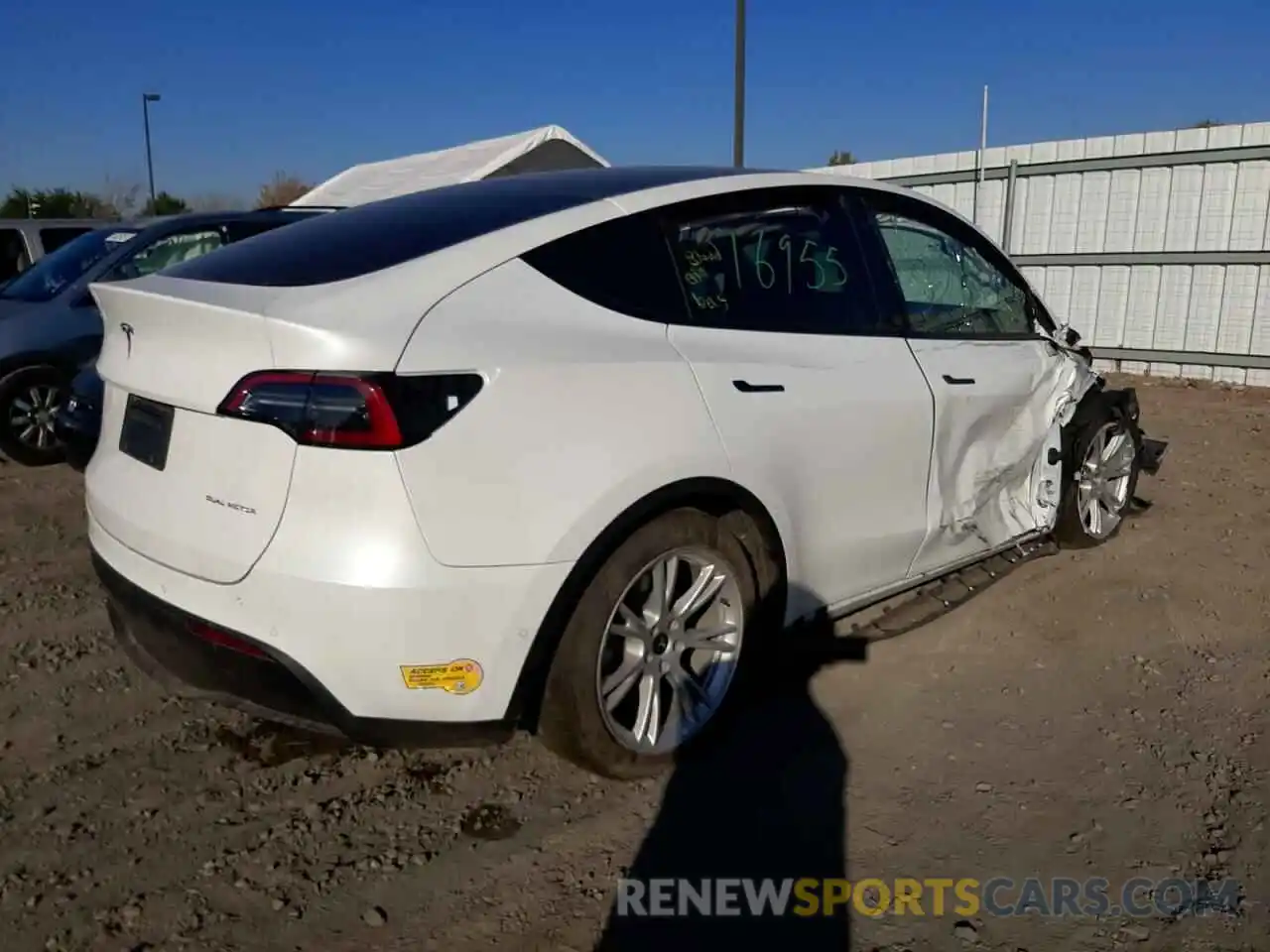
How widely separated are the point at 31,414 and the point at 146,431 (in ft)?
16.9

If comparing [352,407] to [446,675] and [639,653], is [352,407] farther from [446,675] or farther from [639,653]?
[639,653]

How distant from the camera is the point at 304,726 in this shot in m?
2.51

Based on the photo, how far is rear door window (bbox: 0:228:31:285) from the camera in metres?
10.2

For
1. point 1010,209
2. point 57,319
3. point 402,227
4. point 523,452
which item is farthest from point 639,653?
point 1010,209

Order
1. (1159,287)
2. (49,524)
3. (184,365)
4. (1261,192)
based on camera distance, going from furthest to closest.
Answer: (1159,287), (1261,192), (49,524), (184,365)

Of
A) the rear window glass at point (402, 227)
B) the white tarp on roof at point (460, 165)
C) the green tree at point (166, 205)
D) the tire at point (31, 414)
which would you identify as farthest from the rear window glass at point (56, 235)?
the green tree at point (166, 205)

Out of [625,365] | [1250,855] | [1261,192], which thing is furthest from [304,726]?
[1261,192]

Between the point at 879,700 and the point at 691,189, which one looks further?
the point at 879,700

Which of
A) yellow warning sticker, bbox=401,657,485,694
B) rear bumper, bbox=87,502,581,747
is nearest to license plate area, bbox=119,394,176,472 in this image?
Result: rear bumper, bbox=87,502,581,747

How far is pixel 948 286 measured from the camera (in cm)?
420

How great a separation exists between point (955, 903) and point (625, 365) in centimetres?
157

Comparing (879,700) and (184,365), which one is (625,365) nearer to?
(184,365)

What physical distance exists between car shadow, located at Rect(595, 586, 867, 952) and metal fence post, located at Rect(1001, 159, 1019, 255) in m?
9.96

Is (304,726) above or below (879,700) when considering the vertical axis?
above
